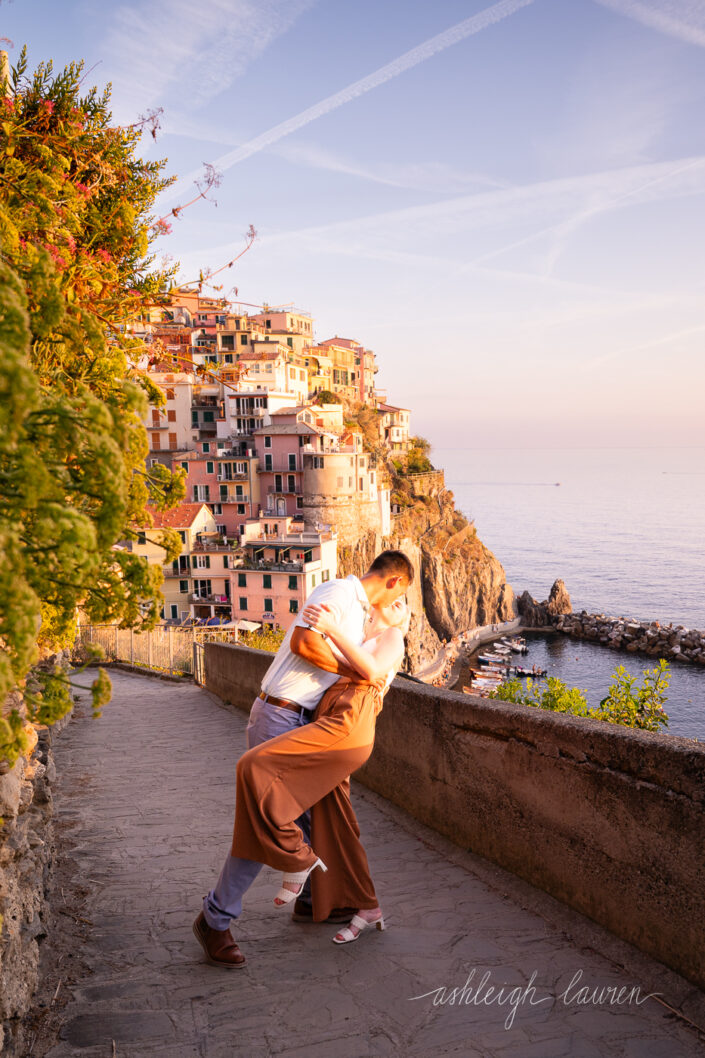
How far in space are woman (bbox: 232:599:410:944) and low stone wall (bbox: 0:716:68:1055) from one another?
94 cm

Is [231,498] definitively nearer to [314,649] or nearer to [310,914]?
[310,914]

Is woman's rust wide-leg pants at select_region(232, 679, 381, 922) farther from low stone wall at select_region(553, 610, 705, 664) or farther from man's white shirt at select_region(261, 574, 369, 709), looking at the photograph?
low stone wall at select_region(553, 610, 705, 664)

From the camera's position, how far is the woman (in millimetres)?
3637

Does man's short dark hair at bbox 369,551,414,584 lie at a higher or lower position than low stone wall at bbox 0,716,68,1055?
higher

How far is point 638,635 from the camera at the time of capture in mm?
73688

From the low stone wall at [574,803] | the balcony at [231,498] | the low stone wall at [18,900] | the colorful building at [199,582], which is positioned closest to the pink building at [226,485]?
the balcony at [231,498]

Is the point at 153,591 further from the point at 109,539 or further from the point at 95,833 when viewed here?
the point at 95,833

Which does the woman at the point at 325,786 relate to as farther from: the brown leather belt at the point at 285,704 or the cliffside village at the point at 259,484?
the cliffside village at the point at 259,484

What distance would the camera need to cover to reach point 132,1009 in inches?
132

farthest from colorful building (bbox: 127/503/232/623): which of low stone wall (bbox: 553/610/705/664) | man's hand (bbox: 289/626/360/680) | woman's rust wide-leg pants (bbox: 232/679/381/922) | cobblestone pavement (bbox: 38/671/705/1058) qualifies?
man's hand (bbox: 289/626/360/680)

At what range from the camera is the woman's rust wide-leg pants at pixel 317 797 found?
363 cm

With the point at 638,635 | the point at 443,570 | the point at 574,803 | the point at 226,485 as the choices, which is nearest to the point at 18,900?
the point at 574,803

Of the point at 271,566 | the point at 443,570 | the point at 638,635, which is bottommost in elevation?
the point at 638,635

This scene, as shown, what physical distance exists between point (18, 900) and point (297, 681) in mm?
1525
